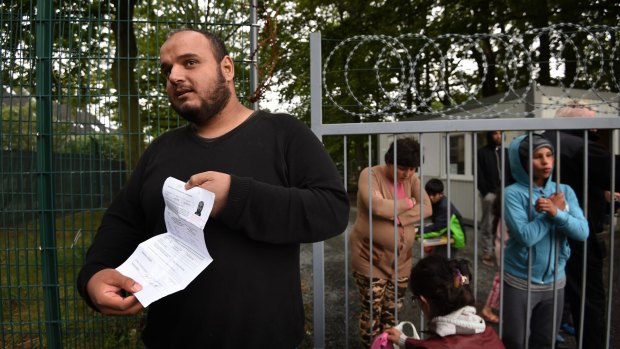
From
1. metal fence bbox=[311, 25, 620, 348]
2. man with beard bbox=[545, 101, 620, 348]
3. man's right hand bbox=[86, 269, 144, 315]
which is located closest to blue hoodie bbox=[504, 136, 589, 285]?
metal fence bbox=[311, 25, 620, 348]

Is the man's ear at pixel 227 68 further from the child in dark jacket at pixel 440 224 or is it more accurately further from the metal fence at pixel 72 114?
the child in dark jacket at pixel 440 224

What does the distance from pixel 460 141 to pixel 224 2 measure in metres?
8.21

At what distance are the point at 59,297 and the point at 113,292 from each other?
1983 millimetres

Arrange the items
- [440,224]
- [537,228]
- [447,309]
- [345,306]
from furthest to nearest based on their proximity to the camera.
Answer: [440,224], [345,306], [537,228], [447,309]

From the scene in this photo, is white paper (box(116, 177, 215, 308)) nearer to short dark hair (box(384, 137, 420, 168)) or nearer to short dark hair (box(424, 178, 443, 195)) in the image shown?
short dark hair (box(384, 137, 420, 168))

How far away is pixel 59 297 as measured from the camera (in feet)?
9.70

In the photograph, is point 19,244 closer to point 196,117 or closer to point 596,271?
point 196,117

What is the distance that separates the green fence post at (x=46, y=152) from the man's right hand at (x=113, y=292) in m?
1.75

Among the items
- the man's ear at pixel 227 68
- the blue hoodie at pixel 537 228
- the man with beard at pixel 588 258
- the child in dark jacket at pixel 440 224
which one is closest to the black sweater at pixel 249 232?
the man's ear at pixel 227 68

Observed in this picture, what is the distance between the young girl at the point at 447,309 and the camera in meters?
1.91

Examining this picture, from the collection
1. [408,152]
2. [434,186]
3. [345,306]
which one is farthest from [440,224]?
[345,306]

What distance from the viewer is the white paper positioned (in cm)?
126

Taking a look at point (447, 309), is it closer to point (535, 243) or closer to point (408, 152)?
point (535, 243)

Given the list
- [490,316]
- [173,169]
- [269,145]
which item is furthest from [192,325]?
[490,316]
